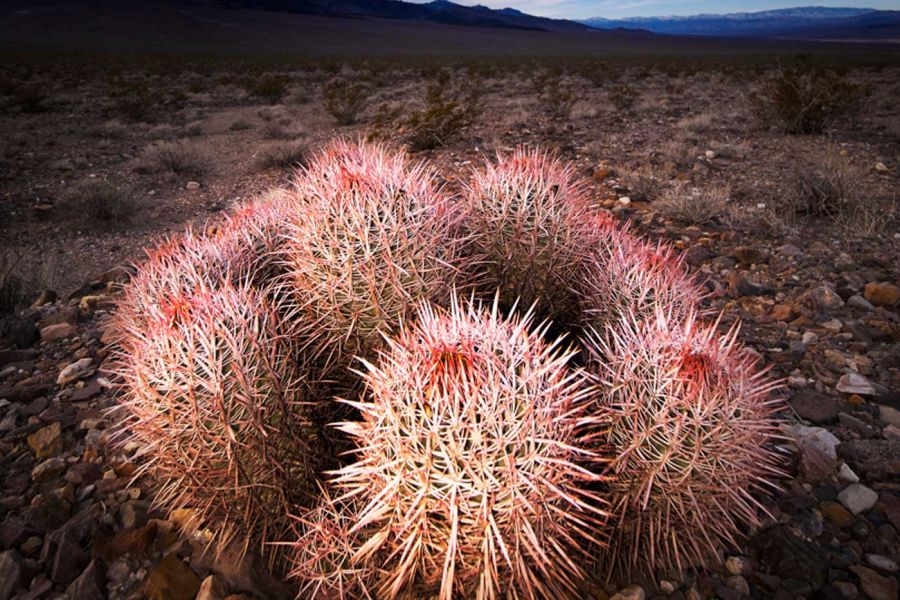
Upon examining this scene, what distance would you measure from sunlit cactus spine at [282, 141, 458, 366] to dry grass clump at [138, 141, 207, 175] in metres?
7.18

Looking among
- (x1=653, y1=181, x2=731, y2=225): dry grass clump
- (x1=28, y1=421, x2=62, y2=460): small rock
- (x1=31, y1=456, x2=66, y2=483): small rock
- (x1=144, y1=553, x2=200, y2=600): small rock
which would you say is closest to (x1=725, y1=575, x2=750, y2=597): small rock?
(x1=144, y1=553, x2=200, y2=600): small rock

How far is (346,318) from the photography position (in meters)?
2.15

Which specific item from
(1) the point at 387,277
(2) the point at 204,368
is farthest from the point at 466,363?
(2) the point at 204,368

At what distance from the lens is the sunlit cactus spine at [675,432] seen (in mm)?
1659

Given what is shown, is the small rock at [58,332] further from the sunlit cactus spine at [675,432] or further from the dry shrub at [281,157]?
the dry shrub at [281,157]

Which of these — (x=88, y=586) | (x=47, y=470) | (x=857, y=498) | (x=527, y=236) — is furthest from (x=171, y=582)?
(x=857, y=498)

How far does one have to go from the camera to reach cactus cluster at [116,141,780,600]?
1.47 m

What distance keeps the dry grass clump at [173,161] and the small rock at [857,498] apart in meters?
8.86

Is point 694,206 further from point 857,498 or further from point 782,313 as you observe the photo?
point 857,498

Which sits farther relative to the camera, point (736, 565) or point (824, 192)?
point (824, 192)

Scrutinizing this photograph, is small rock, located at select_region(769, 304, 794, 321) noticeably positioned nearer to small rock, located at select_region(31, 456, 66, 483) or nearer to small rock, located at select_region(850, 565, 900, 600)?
small rock, located at select_region(850, 565, 900, 600)

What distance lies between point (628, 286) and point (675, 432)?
92 centimetres

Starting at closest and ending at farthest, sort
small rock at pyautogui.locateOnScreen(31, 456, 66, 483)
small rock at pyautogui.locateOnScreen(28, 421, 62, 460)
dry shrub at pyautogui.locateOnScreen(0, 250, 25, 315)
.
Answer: small rock at pyautogui.locateOnScreen(31, 456, 66, 483)
small rock at pyautogui.locateOnScreen(28, 421, 62, 460)
dry shrub at pyautogui.locateOnScreen(0, 250, 25, 315)

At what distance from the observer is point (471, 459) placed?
4.60 feet
